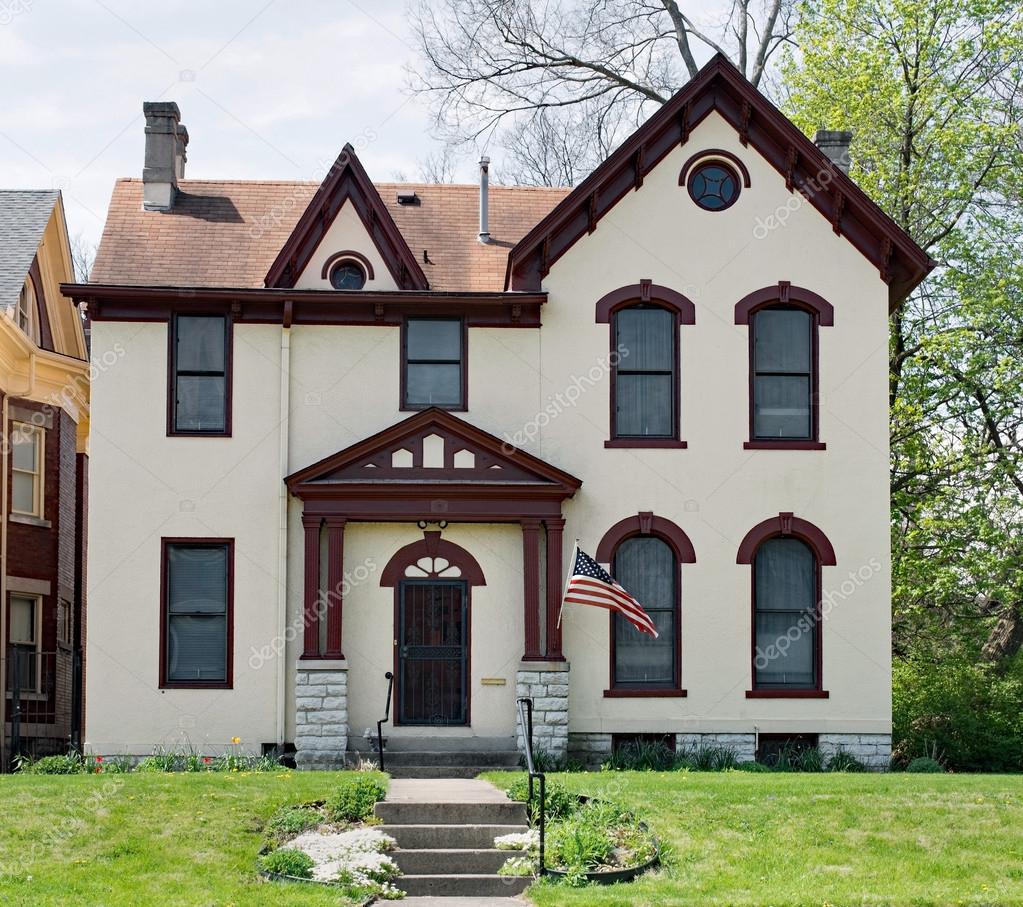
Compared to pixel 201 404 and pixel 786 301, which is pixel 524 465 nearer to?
pixel 786 301

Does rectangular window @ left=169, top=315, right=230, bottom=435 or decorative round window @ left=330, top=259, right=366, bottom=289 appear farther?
decorative round window @ left=330, top=259, right=366, bottom=289

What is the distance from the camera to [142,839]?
1404 cm

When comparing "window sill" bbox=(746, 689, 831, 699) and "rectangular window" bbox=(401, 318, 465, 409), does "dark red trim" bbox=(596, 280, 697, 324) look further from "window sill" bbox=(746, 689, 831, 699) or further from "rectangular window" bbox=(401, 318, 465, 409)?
"window sill" bbox=(746, 689, 831, 699)

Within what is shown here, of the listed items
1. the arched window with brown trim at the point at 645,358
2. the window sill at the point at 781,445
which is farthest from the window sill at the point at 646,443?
the window sill at the point at 781,445

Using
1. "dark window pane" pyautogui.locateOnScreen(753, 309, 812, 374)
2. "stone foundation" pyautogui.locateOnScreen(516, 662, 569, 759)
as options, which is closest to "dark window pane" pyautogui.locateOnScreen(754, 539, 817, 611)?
"dark window pane" pyautogui.locateOnScreen(753, 309, 812, 374)

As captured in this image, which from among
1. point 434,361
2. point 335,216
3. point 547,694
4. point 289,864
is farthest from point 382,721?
point 335,216

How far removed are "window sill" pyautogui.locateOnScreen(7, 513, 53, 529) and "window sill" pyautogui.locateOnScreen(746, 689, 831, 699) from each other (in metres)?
13.0

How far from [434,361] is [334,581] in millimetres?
3578

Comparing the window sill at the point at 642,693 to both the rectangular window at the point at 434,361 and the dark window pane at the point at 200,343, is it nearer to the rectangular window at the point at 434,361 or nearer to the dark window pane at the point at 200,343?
the rectangular window at the point at 434,361

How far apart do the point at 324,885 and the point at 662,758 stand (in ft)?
28.7

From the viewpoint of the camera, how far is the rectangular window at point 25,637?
2578 cm

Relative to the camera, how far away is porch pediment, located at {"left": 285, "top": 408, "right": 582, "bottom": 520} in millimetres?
20812

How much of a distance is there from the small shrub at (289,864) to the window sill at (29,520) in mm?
14140

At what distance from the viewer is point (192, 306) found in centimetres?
2173
